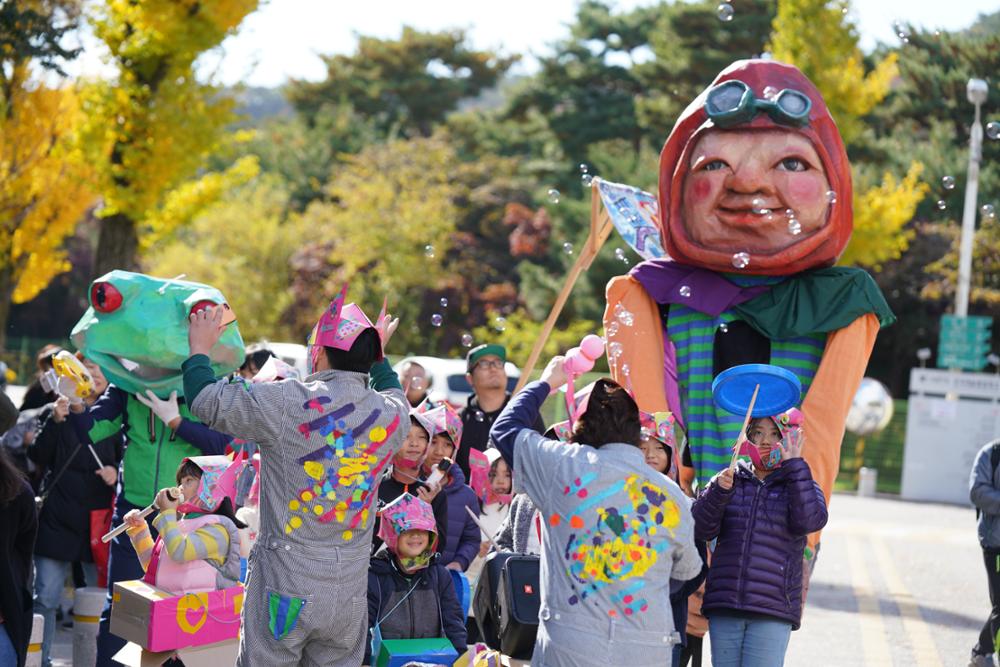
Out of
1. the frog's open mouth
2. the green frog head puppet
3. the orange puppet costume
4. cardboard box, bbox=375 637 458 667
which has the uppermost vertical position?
the orange puppet costume

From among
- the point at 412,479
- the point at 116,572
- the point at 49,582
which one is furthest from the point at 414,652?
the point at 49,582

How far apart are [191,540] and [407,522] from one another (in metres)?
0.85

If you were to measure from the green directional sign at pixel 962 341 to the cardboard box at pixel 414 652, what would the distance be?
18674mm

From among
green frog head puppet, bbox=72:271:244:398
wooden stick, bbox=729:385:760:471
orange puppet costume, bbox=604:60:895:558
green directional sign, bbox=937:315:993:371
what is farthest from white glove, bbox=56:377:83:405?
green directional sign, bbox=937:315:993:371

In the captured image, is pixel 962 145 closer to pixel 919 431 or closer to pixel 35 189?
pixel 919 431

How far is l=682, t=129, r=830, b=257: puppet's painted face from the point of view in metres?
6.55

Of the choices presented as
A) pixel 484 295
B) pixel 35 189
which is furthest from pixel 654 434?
pixel 484 295

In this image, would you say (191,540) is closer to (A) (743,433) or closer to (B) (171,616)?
(B) (171,616)

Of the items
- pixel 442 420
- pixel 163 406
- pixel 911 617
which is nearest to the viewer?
pixel 163 406

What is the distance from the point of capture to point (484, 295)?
110 ft

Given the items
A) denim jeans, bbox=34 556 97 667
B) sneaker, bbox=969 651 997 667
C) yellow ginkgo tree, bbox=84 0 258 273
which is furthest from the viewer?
yellow ginkgo tree, bbox=84 0 258 273

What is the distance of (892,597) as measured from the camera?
35.1 ft

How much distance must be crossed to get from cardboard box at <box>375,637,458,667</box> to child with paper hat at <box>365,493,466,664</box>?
7 centimetres

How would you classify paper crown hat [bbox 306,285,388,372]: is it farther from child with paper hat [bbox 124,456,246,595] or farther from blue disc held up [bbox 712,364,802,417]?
blue disc held up [bbox 712,364,802,417]
